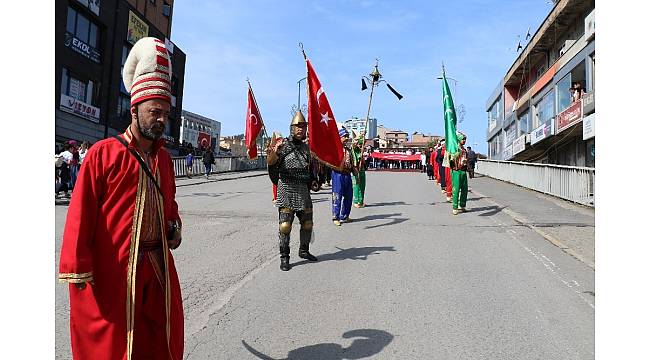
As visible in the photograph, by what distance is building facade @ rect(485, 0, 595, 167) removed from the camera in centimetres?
2188

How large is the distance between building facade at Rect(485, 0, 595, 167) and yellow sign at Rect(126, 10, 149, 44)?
2634cm

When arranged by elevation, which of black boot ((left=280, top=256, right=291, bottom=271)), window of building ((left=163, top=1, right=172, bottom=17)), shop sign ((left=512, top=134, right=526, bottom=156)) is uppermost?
window of building ((left=163, top=1, right=172, bottom=17))

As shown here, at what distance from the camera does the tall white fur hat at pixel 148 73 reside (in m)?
2.55

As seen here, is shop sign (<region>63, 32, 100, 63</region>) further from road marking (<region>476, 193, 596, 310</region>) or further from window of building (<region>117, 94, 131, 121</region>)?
road marking (<region>476, 193, 596, 310</region>)

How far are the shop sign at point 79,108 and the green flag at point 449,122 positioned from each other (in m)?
20.5

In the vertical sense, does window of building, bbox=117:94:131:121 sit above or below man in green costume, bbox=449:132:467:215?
above

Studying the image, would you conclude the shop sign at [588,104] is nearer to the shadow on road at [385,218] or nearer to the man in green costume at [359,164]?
the man in green costume at [359,164]

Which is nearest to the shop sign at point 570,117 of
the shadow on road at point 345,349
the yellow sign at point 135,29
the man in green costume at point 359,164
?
the man in green costume at point 359,164

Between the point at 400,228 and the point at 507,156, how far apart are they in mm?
31826

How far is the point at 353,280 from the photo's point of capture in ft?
17.9

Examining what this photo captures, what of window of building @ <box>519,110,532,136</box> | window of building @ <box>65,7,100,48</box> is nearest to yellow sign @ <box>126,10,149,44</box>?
window of building @ <box>65,7,100,48</box>

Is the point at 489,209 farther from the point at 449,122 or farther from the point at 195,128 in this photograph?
the point at 195,128

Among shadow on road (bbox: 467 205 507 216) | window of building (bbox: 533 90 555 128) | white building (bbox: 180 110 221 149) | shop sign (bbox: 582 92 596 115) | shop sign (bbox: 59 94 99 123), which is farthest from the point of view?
white building (bbox: 180 110 221 149)
